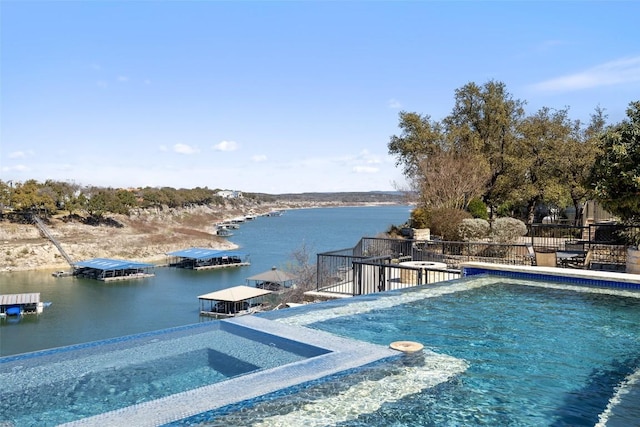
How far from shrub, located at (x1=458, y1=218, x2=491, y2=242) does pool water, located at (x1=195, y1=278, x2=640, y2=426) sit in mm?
8052

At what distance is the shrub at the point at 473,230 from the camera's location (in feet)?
58.9

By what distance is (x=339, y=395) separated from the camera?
180 inches

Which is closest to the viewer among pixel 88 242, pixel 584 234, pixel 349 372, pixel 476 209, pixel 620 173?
pixel 349 372

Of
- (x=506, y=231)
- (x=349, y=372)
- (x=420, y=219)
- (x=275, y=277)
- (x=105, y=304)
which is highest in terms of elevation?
(x=420, y=219)

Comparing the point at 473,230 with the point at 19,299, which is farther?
the point at 19,299

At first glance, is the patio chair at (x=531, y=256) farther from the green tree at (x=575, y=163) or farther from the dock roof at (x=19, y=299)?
the dock roof at (x=19, y=299)

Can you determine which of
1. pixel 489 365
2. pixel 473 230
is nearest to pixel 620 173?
pixel 473 230

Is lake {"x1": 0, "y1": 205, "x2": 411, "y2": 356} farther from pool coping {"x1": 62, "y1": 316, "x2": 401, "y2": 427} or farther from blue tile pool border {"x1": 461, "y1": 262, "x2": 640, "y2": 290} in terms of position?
pool coping {"x1": 62, "y1": 316, "x2": 401, "y2": 427}

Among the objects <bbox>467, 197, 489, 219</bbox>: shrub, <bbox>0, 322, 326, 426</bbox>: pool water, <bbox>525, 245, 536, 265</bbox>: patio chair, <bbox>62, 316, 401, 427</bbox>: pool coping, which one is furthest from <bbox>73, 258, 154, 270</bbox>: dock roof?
<bbox>62, 316, 401, 427</bbox>: pool coping

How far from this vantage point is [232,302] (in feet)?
111

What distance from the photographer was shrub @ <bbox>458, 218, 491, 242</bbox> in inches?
707

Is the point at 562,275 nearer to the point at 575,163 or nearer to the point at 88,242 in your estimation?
the point at 575,163

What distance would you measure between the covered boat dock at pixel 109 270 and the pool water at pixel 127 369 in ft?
142

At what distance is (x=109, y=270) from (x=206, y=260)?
11.1 m
